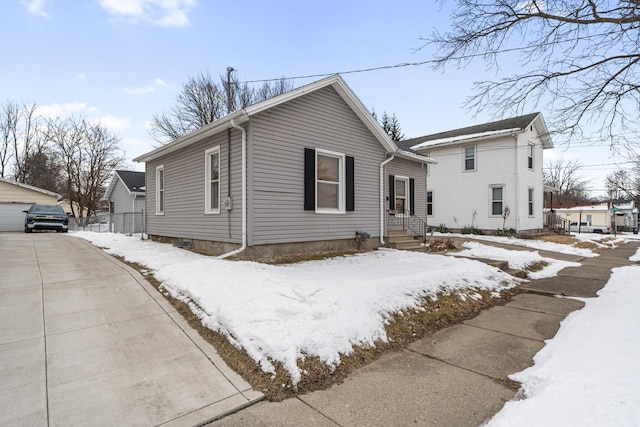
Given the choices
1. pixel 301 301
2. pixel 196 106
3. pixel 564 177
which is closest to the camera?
pixel 301 301

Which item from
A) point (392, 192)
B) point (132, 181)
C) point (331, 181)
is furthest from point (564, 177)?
point (132, 181)

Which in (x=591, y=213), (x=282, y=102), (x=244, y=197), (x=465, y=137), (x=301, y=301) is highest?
(x=465, y=137)

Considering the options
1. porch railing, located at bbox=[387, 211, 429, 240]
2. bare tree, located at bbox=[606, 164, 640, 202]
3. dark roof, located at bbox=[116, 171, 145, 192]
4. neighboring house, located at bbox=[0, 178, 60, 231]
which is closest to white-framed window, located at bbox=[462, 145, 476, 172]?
porch railing, located at bbox=[387, 211, 429, 240]

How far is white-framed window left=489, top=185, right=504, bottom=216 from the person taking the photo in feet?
54.4

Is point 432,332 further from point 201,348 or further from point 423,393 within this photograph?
point 201,348

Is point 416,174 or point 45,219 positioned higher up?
point 416,174

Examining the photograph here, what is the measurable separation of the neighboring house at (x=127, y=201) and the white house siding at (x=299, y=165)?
40.2ft

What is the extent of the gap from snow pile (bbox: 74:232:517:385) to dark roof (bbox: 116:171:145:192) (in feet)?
45.7

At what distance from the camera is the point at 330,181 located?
8.76 m

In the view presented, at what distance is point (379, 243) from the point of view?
10086 mm

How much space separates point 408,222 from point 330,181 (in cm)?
486

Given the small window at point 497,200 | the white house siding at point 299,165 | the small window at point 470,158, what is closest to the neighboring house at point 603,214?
the small window at point 497,200

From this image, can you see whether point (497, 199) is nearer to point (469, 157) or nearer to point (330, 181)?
point (469, 157)

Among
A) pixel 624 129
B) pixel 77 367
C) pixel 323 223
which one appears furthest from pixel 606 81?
pixel 77 367
